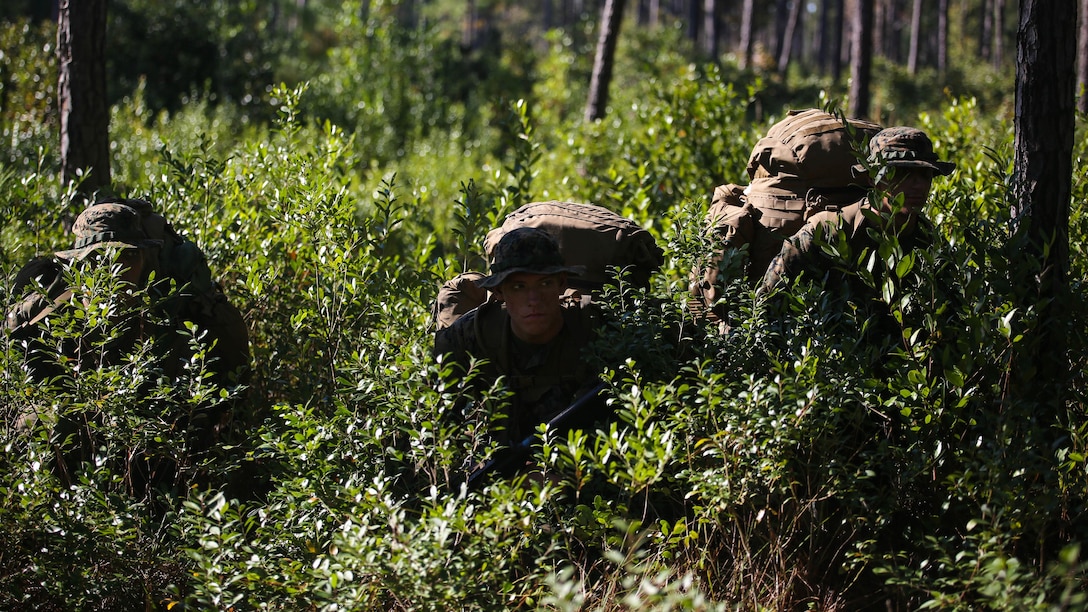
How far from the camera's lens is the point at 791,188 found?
452cm

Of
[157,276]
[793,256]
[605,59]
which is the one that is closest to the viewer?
[793,256]

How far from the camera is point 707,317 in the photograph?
13.2 feet

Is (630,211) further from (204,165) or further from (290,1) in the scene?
(290,1)

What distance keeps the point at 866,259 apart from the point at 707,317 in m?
0.64

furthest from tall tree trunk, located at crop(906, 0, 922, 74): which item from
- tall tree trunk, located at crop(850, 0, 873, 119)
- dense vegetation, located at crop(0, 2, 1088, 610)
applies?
dense vegetation, located at crop(0, 2, 1088, 610)

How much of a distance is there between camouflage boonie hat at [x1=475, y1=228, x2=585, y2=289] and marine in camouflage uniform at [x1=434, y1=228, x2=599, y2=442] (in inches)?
0.5

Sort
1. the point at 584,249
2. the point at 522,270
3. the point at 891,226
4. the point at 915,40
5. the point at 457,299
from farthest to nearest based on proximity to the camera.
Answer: the point at 915,40 → the point at 457,299 → the point at 584,249 → the point at 891,226 → the point at 522,270

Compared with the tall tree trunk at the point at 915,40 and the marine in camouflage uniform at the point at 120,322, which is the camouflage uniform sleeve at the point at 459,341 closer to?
the marine in camouflage uniform at the point at 120,322

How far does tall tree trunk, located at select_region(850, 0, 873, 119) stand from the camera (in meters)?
10.5

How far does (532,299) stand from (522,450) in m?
0.55

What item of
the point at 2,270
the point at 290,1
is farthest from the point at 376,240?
the point at 290,1

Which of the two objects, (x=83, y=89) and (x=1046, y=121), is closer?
(x=1046, y=121)

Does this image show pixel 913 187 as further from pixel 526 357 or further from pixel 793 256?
pixel 526 357

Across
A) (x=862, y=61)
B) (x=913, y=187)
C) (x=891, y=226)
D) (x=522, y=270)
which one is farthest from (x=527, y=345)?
(x=862, y=61)
